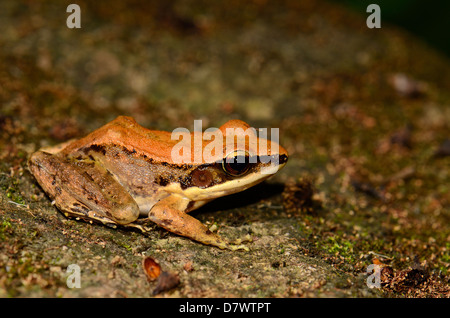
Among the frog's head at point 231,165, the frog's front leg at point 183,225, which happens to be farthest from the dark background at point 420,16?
the frog's front leg at point 183,225

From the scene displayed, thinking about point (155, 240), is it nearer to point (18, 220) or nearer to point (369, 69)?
point (18, 220)

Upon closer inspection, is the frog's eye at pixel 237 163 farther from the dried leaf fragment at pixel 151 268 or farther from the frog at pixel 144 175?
the dried leaf fragment at pixel 151 268

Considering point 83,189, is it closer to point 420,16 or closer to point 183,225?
point 183,225

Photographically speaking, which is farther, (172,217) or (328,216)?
(328,216)

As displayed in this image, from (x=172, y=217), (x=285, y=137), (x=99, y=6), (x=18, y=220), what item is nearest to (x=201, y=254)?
(x=172, y=217)

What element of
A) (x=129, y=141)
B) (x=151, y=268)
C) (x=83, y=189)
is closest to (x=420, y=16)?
(x=129, y=141)

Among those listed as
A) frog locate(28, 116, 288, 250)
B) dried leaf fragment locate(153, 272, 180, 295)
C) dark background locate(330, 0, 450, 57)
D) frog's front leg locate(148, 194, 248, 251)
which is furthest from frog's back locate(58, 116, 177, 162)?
dark background locate(330, 0, 450, 57)
